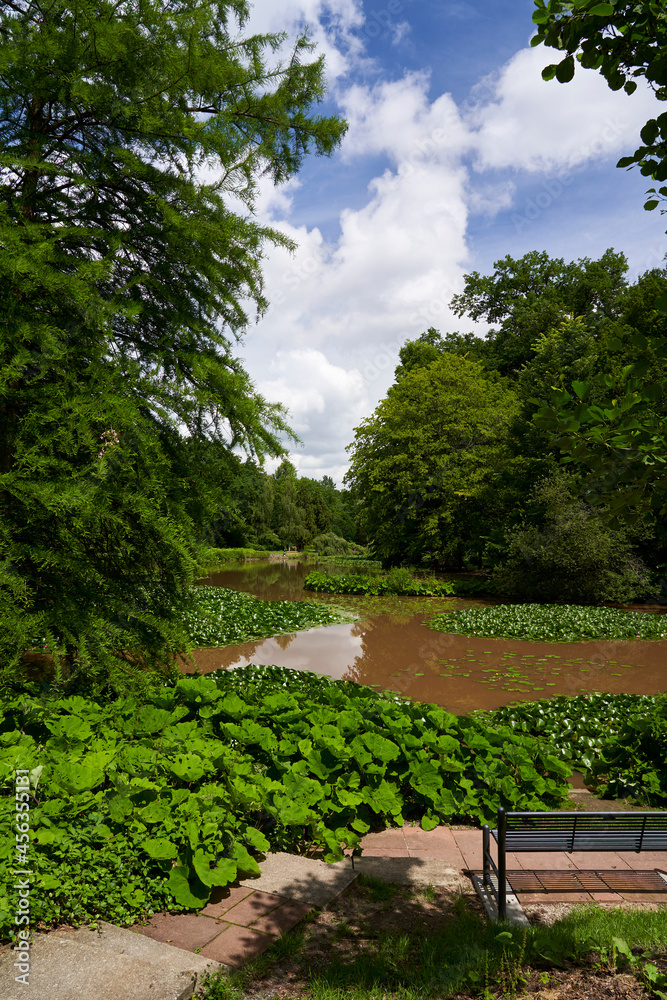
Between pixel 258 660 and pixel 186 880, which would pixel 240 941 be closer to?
pixel 186 880

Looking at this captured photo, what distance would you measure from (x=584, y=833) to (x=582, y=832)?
13mm

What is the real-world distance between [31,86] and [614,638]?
50.8 feet

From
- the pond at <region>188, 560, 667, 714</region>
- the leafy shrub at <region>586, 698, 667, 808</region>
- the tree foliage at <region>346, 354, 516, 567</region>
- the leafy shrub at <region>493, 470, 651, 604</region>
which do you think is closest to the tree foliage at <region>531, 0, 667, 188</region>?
the leafy shrub at <region>586, 698, 667, 808</region>

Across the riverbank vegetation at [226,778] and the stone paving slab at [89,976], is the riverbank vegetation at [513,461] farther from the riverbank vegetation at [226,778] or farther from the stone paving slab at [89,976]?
the stone paving slab at [89,976]

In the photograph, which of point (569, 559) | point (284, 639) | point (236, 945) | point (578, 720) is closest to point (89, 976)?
point (236, 945)

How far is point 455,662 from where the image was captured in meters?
12.3

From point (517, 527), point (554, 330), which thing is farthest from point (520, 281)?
point (517, 527)

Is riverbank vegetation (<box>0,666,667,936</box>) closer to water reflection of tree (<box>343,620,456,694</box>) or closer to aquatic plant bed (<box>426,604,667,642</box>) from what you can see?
water reflection of tree (<box>343,620,456,694</box>)

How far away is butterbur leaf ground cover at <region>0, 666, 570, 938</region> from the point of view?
2906 mm

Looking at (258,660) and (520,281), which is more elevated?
(520,281)

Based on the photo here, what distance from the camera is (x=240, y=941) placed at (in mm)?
2676

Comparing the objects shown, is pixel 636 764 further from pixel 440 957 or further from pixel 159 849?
pixel 159 849

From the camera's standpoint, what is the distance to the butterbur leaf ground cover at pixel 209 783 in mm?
2906

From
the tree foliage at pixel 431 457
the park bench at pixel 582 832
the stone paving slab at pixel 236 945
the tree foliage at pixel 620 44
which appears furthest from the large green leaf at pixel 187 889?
the tree foliage at pixel 431 457
